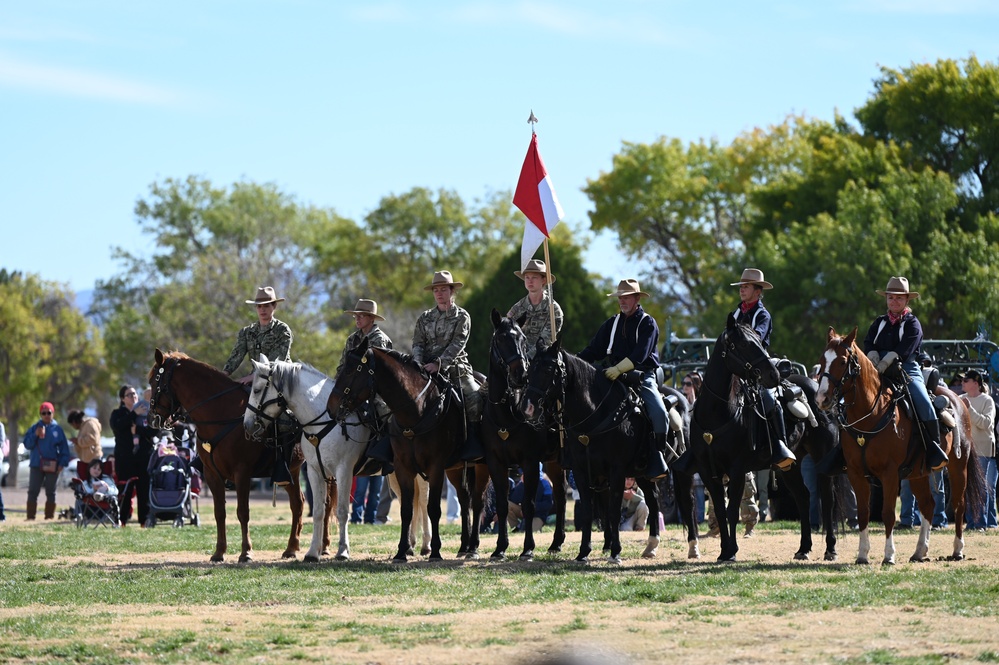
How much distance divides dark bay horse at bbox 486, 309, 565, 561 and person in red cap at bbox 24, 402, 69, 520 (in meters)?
14.8

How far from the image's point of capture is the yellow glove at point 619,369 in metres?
15.0

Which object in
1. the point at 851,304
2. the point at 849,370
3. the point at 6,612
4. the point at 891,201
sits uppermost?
the point at 891,201

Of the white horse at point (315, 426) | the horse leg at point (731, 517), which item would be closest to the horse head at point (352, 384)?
the white horse at point (315, 426)

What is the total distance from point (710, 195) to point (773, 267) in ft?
42.5

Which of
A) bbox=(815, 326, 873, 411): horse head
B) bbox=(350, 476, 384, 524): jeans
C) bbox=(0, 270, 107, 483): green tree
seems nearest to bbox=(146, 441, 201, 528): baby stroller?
bbox=(350, 476, 384, 524): jeans

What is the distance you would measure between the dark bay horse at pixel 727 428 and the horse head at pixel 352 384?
3481 millimetres

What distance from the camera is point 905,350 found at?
49.0 ft

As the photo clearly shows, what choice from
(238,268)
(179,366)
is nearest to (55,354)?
(238,268)

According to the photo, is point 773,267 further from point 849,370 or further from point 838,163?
point 849,370

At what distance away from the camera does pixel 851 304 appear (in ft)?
141

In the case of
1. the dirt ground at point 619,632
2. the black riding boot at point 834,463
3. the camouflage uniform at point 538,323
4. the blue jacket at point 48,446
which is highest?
the camouflage uniform at point 538,323

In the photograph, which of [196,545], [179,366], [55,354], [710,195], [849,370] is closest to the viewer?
[849,370]

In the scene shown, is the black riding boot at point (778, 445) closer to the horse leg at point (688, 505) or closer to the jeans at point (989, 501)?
the horse leg at point (688, 505)

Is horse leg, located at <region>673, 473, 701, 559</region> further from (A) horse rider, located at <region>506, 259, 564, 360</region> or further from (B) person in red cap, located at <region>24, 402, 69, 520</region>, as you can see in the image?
(B) person in red cap, located at <region>24, 402, 69, 520</region>
